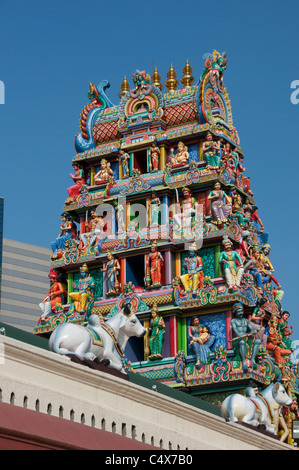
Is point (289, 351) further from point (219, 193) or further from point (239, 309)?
point (219, 193)

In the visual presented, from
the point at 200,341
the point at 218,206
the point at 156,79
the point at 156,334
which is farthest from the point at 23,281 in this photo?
the point at 200,341

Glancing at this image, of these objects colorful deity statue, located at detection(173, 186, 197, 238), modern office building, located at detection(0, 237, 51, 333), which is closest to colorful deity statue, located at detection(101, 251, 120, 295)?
colorful deity statue, located at detection(173, 186, 197, 238)

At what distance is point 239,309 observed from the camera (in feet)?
147

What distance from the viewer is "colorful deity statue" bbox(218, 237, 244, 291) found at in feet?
150

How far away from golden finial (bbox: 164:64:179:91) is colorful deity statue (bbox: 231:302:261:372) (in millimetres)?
12950

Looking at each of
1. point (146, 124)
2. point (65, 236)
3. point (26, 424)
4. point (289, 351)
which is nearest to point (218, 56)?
point (146, 124)

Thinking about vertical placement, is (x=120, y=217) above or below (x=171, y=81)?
below

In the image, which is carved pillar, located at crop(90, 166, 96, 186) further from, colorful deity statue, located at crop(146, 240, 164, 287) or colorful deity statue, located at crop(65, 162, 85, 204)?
colorful deity statue, located at crop(146, 240, 164, 287)

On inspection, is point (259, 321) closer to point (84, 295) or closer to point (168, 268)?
point (168, 268)

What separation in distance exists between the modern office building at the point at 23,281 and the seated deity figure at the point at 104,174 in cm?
7105

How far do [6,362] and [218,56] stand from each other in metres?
32.5

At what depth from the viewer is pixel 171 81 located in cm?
5247

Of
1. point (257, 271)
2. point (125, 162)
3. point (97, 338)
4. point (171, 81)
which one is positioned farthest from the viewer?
point (171, 81)

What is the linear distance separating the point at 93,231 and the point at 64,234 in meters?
2.33
